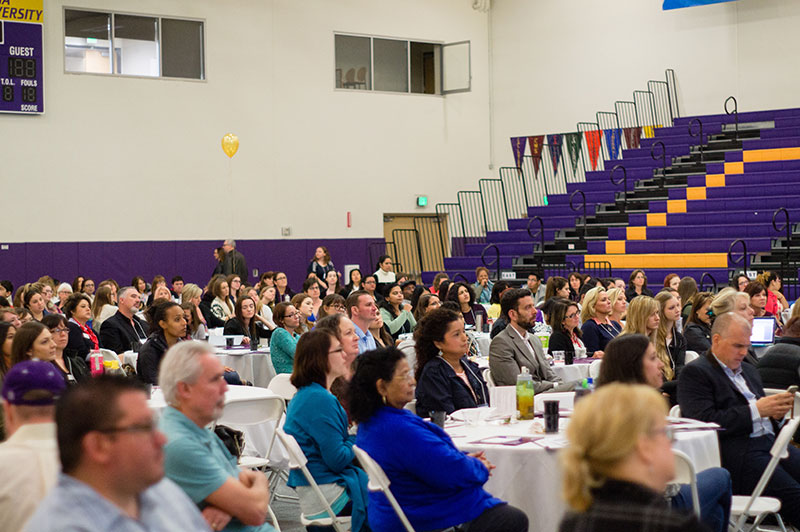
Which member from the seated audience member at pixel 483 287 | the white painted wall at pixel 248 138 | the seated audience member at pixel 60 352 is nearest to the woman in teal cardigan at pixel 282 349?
the seated audience member at pixel 60 352

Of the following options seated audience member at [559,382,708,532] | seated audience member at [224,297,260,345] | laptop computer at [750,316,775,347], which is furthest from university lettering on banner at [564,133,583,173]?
seated audience member at [559,382,708,532]

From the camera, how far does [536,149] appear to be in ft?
72.3

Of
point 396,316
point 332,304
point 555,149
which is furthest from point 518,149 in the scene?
point 332,304

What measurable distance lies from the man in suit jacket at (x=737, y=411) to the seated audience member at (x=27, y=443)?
11.0ft

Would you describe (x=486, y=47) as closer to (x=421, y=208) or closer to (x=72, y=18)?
(x=421, y=208)

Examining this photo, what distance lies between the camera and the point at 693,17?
67.4ft

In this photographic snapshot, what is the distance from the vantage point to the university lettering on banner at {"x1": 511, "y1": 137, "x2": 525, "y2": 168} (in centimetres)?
2214

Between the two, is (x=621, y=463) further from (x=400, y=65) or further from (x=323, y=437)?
(x=400, y=65)

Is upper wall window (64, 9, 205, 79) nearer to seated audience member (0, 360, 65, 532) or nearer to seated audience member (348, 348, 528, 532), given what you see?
seated audience member (348, 348, 528, 532)

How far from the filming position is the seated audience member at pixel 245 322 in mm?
9914

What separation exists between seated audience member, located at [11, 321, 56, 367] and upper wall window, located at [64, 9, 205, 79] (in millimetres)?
13619

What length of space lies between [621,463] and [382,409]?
78.2 inches

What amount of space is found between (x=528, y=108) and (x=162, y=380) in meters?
19.8

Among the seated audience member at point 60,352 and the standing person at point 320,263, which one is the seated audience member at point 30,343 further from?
the standing person at point 320,263
